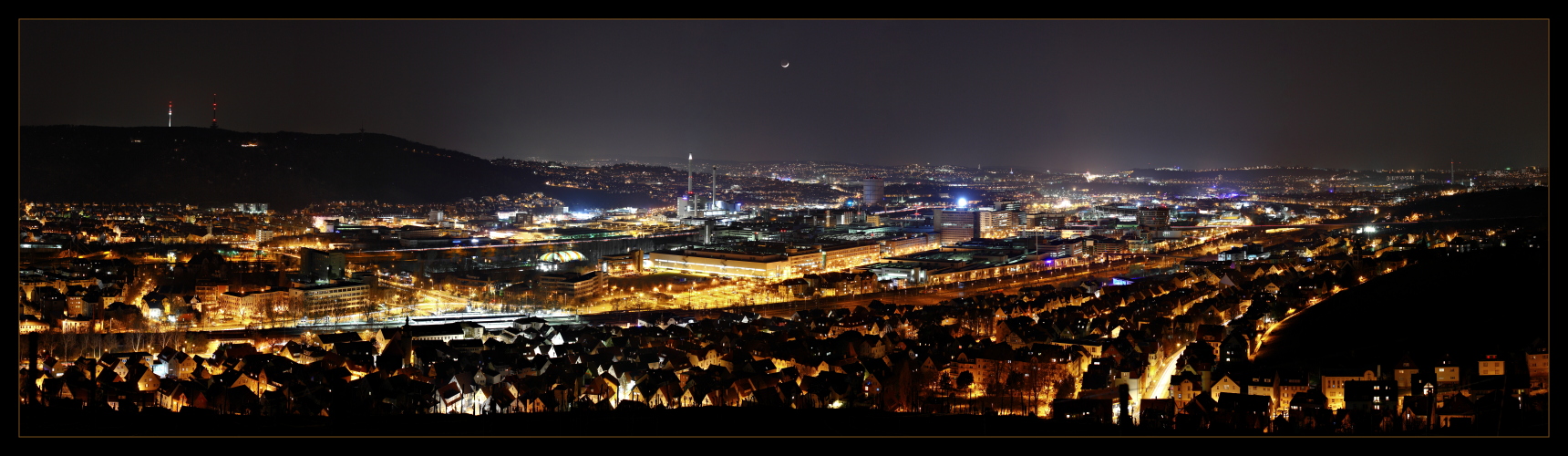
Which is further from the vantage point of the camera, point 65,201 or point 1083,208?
point 1083,208

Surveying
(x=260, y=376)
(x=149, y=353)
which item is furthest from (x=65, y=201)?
(x=260, y=376)

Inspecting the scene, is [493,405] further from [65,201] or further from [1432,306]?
[65,201]

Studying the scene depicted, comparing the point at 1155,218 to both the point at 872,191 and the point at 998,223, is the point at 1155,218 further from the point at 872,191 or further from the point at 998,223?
the point at 872,191

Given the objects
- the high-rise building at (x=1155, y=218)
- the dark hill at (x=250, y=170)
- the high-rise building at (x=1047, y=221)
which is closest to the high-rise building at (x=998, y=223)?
the high-rise building at (x=1047, y=221)

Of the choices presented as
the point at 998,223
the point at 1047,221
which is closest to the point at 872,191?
the point at 1047,221

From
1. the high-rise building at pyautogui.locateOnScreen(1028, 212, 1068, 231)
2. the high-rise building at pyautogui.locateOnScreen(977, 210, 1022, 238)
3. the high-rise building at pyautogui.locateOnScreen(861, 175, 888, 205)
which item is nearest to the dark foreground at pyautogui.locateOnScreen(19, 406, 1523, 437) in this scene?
the high-rise building at pyautogui.locateOnScreen(977, 210, 1022, 238)

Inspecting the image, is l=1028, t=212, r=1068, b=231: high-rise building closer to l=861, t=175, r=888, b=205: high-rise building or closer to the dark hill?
l=861, t=175, r=888, b=205: high-rise building

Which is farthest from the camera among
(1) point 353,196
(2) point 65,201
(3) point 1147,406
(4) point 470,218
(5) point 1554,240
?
(1) point 353,196

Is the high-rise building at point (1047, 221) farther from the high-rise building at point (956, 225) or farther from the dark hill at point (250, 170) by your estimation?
the dark hill at point (250, 170)
